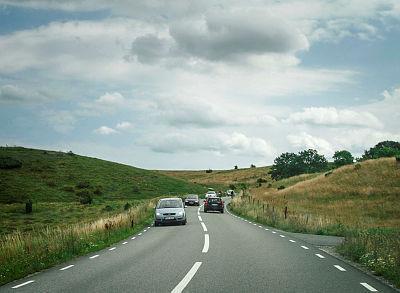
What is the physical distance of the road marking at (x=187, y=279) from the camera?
8102mm

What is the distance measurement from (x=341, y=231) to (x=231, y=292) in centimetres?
1550

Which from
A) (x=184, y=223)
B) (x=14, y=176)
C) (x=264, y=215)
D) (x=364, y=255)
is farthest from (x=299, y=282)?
A: (x=14, y=176)

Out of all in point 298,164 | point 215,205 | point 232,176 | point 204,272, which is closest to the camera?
point 204,272

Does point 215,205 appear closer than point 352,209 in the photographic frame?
Yes

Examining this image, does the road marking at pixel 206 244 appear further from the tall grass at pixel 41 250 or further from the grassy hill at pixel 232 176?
the grassy hill at pixel 232 176

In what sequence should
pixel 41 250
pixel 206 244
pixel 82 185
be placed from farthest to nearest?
pixel 82 185 → pixel 206 244 → pixel 41 250

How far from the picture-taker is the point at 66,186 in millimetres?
81375

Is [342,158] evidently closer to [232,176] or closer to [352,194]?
[232,176]

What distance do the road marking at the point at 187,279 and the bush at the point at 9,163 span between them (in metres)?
84.9

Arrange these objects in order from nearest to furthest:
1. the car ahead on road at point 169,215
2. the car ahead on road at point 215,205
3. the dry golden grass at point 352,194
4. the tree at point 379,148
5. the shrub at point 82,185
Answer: the car ahead on road at point 169,215, the car ahead on road at point 215,205, the dry golden grass at point 352,194, the shrub at point 82,185, the tree at point 379,148

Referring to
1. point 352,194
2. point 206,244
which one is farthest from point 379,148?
point 206,244

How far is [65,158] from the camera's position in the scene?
103375 mm

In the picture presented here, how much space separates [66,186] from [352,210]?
51808mm

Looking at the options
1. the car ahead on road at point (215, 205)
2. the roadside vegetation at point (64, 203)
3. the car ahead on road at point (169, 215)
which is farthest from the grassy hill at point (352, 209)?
the roadside vegetation at point (64, 203)
